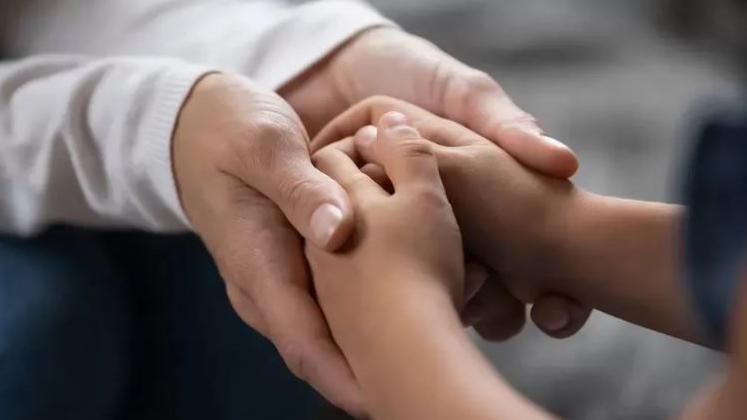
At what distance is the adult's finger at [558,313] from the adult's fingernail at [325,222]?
0.48 feet

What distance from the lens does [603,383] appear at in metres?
0.85

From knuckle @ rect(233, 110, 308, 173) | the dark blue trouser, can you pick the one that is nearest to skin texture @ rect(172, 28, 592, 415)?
knuckle @ rect(233, 110, 308, 173)

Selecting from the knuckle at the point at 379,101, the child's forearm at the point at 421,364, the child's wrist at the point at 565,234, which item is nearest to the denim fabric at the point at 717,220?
the child's forearm at the point at 421,364

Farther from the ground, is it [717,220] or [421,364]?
[717,220]

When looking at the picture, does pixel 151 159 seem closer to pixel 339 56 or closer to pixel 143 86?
pixel 143 86

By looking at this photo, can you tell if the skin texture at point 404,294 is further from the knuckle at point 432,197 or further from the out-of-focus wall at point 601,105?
the out-of-focus wall at point 601,105

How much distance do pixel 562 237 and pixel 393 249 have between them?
113mm

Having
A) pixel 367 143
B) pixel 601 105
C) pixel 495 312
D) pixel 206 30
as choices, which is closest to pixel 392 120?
pixel 367 143

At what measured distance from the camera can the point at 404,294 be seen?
0.53 metres

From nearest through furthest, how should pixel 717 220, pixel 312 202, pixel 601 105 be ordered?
1. pixel 717 220
2. pixel 312 202
3. pixel 601 105

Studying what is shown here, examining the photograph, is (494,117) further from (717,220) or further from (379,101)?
(717,220)

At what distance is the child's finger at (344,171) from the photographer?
60cm

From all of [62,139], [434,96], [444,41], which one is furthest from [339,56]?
[444,41]

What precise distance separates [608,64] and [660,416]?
1.51 ft
